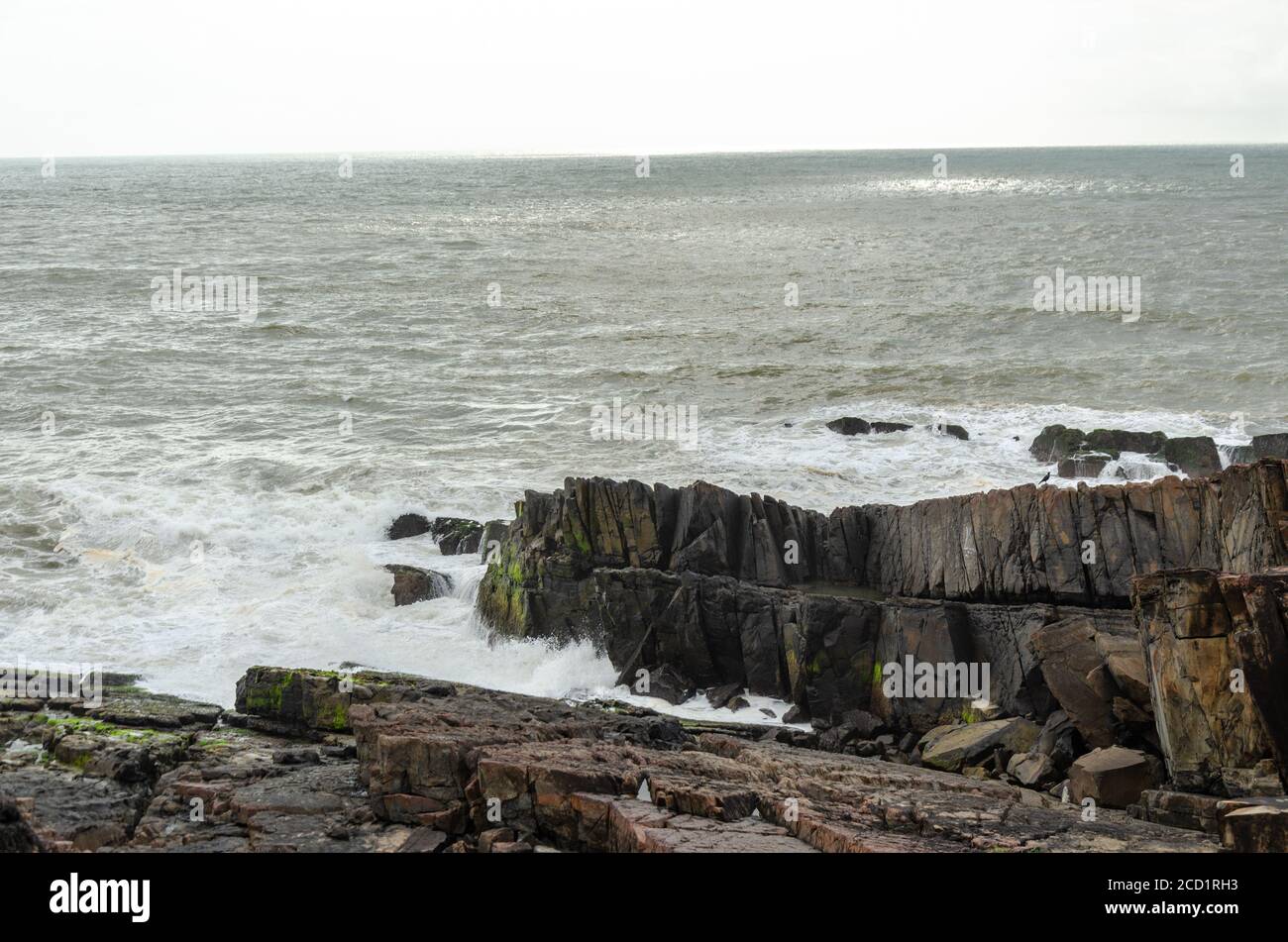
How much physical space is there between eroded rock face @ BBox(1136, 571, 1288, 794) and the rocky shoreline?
3 centimetres

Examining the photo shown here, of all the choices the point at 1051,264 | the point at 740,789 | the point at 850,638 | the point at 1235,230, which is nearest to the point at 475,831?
the point at 740,789

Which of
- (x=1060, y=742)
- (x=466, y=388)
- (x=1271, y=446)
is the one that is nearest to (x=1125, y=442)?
(x=1271, y=446)

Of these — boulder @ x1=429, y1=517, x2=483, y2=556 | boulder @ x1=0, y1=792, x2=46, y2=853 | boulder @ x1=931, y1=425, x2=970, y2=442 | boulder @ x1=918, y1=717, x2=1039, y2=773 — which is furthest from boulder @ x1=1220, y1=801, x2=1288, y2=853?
boulder @ x1=931, y1=425, x2=970, y2=442

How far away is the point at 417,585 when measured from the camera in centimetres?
2291

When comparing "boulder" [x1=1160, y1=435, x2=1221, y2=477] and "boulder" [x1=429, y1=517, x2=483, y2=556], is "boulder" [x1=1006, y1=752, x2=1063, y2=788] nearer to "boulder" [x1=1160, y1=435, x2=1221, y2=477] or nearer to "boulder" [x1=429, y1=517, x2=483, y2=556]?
"boulder" [x1=429, y1=517, x2=483, y2=556]

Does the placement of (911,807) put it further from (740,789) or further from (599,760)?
(599,760)

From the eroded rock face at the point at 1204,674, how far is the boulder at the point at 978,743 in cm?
203

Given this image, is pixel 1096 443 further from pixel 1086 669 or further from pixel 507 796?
pixel 507 796

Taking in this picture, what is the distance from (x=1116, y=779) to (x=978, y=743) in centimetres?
222

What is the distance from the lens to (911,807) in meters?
10.7

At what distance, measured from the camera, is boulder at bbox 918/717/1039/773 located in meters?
14.5

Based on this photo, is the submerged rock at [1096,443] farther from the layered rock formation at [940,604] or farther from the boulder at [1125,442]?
the layered rock formation at [940,604]
